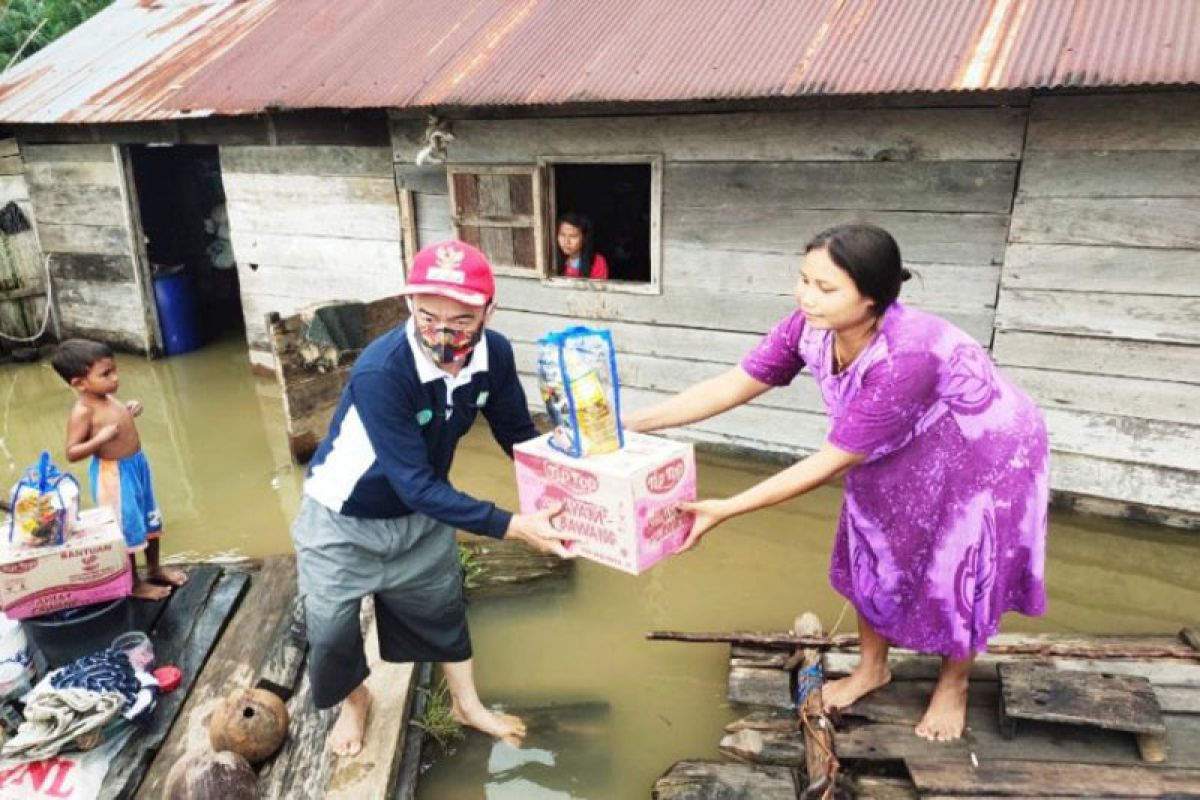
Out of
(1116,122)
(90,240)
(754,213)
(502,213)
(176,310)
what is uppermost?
(1116,122)

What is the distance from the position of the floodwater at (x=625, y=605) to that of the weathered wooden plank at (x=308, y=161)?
8.58 ft

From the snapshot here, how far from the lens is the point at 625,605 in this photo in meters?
4.61

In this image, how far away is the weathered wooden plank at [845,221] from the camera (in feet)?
16.9

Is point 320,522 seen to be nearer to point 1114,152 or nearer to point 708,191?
point 708,191

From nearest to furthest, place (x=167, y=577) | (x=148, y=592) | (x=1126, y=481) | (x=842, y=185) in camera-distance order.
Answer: (x=148, y=592) < (x=167, y=577) < (x=1126, y=481) < (x=842, y=185)

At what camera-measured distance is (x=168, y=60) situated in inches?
346

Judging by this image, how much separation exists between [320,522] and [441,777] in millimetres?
1305

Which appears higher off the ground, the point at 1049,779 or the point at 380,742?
the point at 1049,779

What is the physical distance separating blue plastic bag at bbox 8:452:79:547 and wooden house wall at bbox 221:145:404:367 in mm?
4221

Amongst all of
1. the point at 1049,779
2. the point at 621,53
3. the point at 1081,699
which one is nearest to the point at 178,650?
the point at 1049,779

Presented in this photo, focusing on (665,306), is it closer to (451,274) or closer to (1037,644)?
(1037,644)

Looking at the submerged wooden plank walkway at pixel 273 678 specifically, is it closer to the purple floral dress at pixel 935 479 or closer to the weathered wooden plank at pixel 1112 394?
the purple floral dress at pixel 935 479

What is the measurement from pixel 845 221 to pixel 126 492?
178 inches

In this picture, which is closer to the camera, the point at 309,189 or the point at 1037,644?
the point at 1037,644
